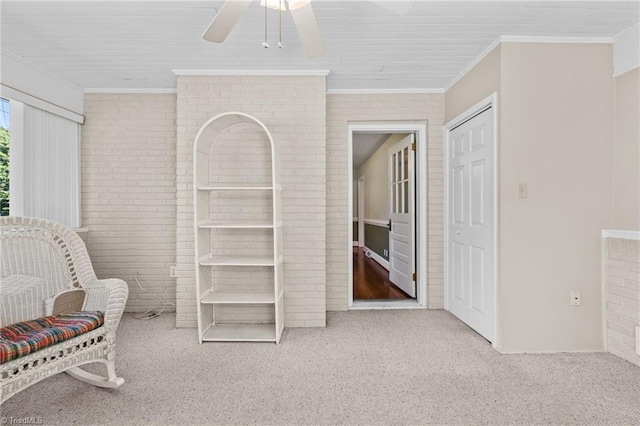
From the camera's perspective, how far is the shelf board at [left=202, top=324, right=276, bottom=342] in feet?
9.50

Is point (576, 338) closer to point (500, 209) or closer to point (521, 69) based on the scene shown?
point (500, 209)

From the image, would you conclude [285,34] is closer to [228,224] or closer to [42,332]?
[228,224]

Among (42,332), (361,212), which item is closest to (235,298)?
(42,332)

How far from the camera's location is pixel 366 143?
6.31 meters

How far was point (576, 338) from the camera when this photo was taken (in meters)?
2.68

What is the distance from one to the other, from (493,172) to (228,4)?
2.19 metres

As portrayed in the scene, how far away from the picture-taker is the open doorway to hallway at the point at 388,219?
4.14 m

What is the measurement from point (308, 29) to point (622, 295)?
Answer: 2831mm

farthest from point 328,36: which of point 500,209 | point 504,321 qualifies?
point 504,321

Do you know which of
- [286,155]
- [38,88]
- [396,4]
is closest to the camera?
[396,4]

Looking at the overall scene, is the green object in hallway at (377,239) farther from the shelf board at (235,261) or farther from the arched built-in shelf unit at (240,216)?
the shelf board at (235,261)

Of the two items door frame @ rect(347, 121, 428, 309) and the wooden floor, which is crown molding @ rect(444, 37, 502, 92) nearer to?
door frame @ rect(347, 121, 428, 309)

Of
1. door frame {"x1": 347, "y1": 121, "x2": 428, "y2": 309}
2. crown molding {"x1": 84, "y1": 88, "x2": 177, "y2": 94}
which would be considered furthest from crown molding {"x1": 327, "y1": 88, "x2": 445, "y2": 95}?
crown molding {"x1": 84, "y1": 88, "x2": 177, "y2": 94}

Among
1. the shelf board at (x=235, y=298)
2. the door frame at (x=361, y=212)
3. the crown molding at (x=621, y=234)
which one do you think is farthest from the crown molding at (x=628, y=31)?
the door frame at (x=361, y=212)
